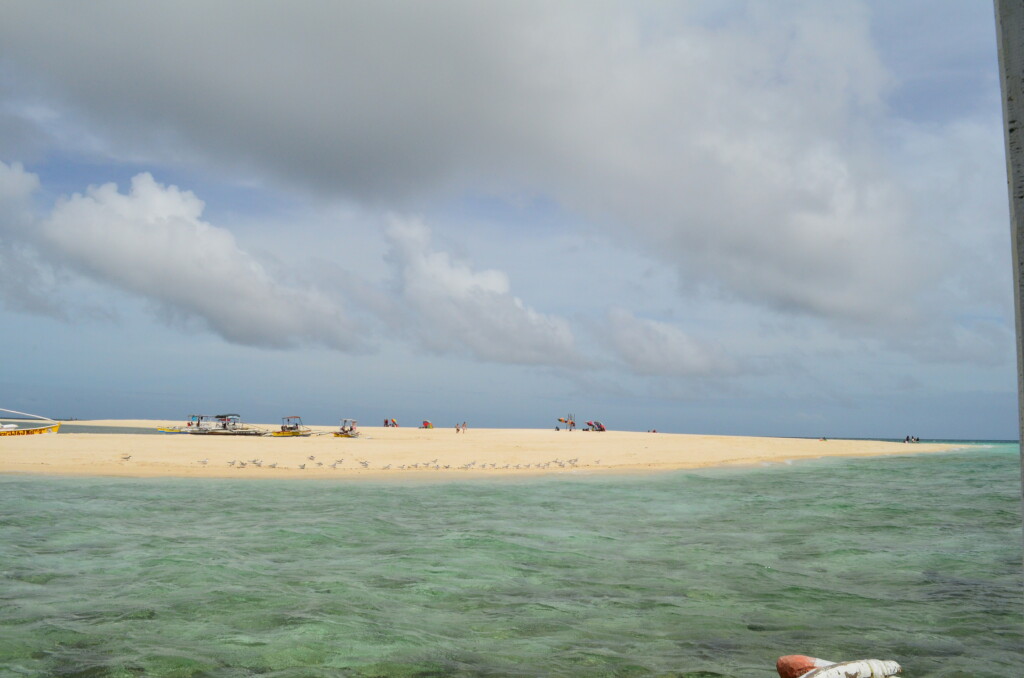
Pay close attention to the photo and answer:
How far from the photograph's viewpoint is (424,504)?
2250cm

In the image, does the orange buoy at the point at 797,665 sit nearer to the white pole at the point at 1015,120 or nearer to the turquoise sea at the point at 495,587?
the turquoise sea at the point at 495,587

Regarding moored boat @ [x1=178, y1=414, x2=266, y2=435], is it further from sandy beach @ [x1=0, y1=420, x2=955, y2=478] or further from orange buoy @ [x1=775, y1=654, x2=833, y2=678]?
orange buoy @ [x1=775, y1=654, x2=833, y2=678]

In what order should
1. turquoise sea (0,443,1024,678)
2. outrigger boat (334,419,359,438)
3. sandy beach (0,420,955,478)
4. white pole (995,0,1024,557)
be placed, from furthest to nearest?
outrigger boat (334,419,359,438), sandy beach (0,420,955,478), turquoise sea (0,443,1024,678), white pole (995,0,1024,557)

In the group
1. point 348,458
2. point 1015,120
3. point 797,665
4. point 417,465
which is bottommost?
point 417,465

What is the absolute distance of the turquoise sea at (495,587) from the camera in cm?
780

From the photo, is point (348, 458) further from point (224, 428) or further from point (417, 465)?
point (224, 428)

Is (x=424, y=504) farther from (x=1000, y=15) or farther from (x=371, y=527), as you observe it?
(x=1000, y=15)

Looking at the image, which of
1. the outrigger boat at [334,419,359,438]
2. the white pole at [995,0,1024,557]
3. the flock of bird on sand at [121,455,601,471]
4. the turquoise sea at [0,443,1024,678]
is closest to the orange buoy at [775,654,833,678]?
the turquoise sea at [0,443,1024,678]

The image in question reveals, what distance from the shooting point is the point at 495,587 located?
37.1 feet

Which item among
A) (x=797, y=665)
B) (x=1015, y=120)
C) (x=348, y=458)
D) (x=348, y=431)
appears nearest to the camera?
(x=1015, y=120)

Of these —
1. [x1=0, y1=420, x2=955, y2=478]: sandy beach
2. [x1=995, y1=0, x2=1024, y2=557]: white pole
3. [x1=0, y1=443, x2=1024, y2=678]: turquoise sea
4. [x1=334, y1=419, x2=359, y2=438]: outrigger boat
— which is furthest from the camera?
[x1=334, y1=419, x2=359, y2=438]: outrigger boat

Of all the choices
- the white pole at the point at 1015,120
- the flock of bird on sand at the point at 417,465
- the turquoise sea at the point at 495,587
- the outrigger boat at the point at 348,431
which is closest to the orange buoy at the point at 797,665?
the turquoise sea at the point at 495,587

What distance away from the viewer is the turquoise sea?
25.6 ft

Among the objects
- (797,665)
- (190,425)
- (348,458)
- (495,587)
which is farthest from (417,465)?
(190,425)
